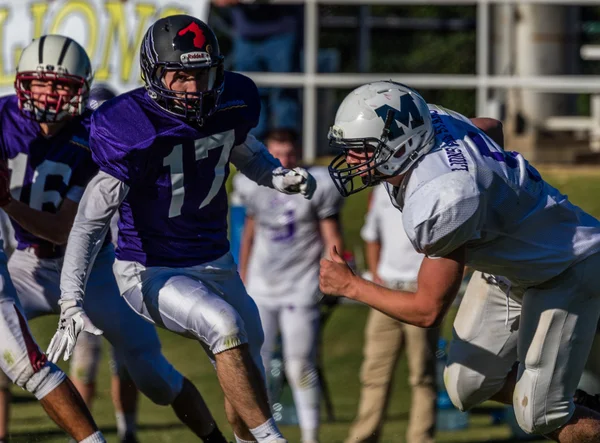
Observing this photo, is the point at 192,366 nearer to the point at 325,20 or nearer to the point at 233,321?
the point at 233,321

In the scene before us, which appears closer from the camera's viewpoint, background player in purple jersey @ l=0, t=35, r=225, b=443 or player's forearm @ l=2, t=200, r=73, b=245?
player's forearm @ l=2, t=200, r=73, b=245

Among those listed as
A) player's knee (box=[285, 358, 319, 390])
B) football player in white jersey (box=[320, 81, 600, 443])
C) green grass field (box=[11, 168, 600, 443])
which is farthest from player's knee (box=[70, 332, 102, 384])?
football player in white jersey (box=[320, 81, 600, 443])

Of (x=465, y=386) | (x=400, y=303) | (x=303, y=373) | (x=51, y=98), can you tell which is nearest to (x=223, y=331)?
(x=400, y=303)

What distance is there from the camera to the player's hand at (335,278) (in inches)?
172

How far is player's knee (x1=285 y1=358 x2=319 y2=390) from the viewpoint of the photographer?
6.66 m

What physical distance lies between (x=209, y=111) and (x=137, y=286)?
78cm

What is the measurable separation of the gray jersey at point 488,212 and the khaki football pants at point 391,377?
1957mm

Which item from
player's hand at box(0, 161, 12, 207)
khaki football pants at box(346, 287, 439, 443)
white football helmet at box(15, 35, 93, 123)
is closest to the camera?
player's hand at box(0, 161, 12, 207)

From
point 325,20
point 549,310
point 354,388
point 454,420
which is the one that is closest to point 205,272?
point 549,310

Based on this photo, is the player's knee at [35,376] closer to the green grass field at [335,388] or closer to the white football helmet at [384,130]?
the white football helmet at [384,130]

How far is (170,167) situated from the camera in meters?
4.67

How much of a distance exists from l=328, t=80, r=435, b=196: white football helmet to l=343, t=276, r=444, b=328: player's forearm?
397 mm

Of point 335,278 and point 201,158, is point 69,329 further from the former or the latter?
point 335,278

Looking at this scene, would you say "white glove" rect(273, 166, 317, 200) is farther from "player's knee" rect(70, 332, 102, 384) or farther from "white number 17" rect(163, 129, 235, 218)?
"player's knee" rect(70, 332, 102, 384)
